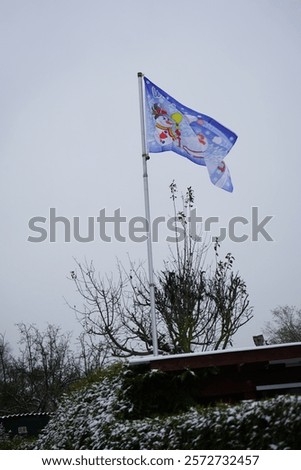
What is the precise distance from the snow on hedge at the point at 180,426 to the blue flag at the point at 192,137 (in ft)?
16.0

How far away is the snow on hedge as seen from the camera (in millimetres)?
6703

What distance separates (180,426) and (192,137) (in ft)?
21.7

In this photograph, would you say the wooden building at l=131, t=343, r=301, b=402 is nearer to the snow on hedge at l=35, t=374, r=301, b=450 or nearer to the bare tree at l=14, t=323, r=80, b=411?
the snow on hedge at l=35, t=374, r=301, b=450

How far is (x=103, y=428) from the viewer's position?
9227 mm

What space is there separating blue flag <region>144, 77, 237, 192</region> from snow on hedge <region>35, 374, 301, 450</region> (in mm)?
4867

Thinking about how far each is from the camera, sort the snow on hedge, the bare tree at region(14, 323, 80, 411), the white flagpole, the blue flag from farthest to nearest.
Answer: the bare tree at region(14, 323, 80, 411), the blue flag, the white flagpole, the snow on hedge

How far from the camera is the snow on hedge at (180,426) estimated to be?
22.0 ft

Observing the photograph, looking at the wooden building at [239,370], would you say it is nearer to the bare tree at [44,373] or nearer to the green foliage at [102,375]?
the green foliage at [102,375]

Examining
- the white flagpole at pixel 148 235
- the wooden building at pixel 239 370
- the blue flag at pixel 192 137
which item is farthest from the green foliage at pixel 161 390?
the blue flag at pixel 192 137

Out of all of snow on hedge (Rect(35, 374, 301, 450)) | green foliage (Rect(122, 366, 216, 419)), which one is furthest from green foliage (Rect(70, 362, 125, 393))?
green foliage (Rect(122, 366, 216, 419))

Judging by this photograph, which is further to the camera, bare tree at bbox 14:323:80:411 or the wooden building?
bare tree at bbox 14:323:80:411
